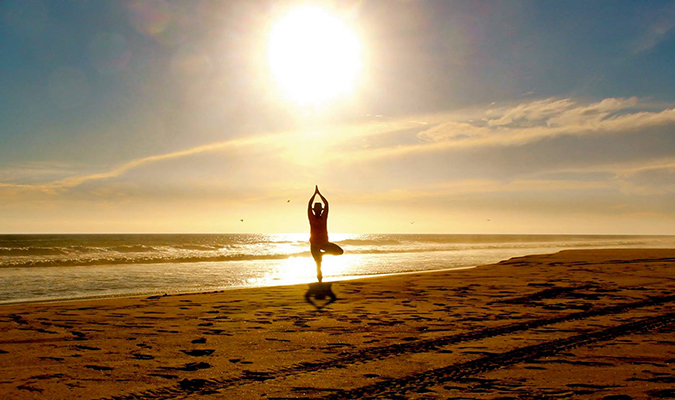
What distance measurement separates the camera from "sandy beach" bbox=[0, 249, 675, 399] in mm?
Result: 4367

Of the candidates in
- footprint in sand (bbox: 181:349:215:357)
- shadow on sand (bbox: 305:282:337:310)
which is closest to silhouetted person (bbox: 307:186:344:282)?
shadow on sand (bbox: 305:282:337:310)

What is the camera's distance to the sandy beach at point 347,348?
4367 millimetres

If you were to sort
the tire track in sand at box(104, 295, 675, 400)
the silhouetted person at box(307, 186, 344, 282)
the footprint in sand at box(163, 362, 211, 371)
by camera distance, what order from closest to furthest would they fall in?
the tire track in sand at box(104, 295, 675, 400) → the footprint in sand at box(163, 362, 211, 371) → the silhouetted person at box(307, 186, 344, 282)

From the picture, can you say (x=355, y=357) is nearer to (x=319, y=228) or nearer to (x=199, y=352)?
(x=199, y=352)

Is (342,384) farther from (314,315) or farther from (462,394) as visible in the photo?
(314,315)

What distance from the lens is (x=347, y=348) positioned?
587cm

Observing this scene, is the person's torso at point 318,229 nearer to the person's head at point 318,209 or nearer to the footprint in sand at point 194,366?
the person's head at point 318,209

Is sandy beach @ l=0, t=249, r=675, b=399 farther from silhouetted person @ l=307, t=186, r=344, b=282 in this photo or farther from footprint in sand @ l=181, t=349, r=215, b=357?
silhouetted person @ l=307, t=186, r=344, b=282

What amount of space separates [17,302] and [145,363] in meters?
8.81

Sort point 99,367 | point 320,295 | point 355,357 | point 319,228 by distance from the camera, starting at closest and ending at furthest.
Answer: point 99,367
point 355,357
point 320,295
point 319,228

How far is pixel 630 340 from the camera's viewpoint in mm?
6133

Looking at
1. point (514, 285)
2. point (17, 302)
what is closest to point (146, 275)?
point (17, 302)

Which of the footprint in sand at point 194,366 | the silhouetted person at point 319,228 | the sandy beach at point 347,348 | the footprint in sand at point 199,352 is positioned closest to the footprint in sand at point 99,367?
the sandy beach at point 347,348

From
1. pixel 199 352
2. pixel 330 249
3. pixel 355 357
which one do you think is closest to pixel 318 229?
pixel 330 249
